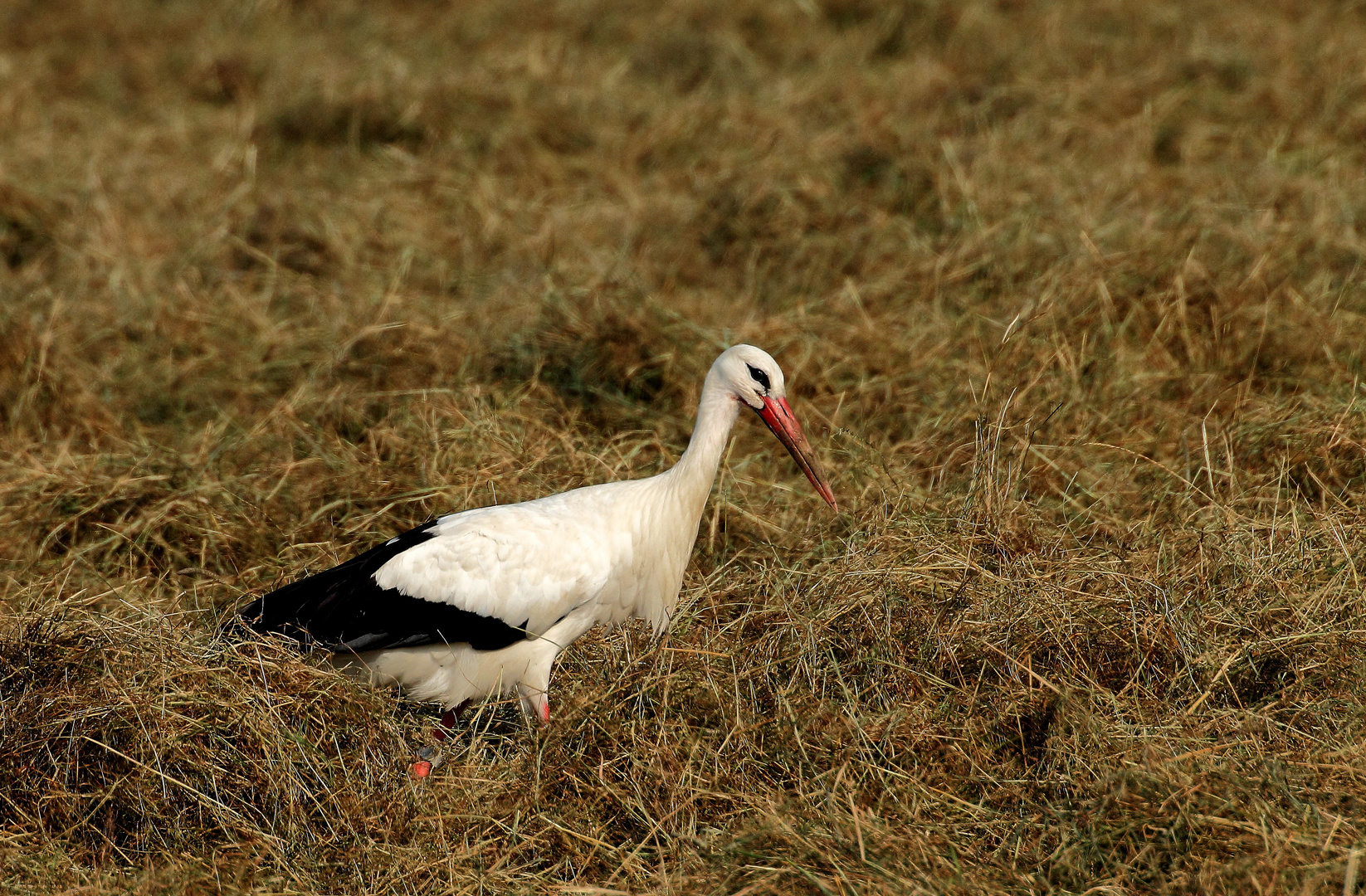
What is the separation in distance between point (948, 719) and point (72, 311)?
416 centimetres

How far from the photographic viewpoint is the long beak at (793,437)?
3.87 meters

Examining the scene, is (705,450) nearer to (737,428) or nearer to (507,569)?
(507,569)

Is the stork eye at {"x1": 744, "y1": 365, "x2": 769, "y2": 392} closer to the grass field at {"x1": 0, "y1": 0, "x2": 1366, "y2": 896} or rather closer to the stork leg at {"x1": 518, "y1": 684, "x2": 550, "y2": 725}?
the grass field at {"x1": 0, "y1": 0, "x2": 1366, "y2": 896}

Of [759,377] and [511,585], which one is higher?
[759,377]

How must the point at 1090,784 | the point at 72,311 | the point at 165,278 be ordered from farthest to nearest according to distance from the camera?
the point at 165,278 → the point at 72,311 → the point at 1090,784

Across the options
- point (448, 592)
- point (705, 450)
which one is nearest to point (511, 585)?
point (448, 592)

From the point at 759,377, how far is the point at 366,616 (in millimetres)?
1198

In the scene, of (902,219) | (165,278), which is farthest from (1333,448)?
(165,278)

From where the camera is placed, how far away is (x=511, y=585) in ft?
11.7

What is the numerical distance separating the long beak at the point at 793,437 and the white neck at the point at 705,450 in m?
0.10

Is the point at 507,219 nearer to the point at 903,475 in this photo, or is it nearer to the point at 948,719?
the point at 903,475

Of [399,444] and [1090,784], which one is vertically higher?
[1090,784]

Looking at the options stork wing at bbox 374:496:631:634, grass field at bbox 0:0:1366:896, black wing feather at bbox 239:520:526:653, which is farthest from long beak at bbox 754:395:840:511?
black wing feather at bbox 239:520:526:653

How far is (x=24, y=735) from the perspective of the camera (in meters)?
3.05
